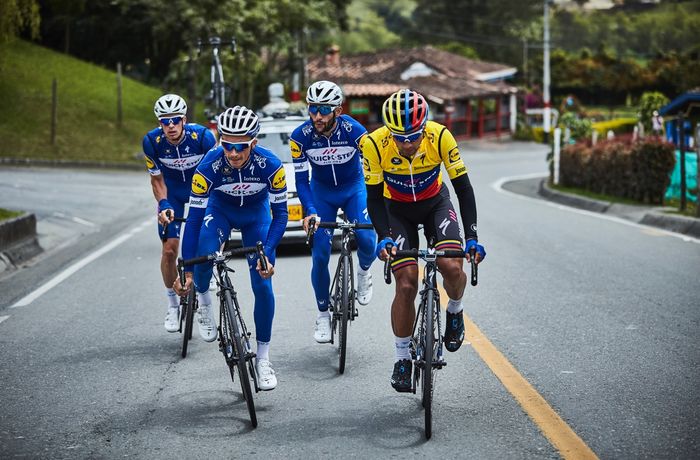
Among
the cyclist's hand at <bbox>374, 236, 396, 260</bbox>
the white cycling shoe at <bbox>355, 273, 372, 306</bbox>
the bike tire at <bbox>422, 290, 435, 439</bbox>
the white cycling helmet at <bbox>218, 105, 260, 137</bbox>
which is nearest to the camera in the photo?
the bike tire at <bbox>422, 290, 435, 439</bbox>

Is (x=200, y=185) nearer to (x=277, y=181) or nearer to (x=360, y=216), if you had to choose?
(x=277, y=181)

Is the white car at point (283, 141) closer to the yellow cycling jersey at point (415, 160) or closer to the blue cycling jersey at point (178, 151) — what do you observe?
the blue cycling jersey at point (178, 151)

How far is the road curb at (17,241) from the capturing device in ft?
48.7

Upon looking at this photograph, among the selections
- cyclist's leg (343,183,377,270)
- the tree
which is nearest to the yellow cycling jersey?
cyclist's leg (343,183,377,270)

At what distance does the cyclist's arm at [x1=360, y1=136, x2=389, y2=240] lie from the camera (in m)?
6.97

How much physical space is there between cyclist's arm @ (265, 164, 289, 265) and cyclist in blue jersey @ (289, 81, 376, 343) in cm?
113

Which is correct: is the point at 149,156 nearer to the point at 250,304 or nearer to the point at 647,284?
the point at 250,304

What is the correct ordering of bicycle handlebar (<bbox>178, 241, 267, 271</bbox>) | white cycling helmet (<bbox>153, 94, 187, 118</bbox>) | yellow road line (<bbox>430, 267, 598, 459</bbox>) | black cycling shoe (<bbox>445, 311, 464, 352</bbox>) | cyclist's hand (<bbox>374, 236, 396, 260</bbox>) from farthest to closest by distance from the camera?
white cycling helmet (<bbox>153, 94, 187, 118</bbox>)
black cycling shoe (<bbox>445, 311, 464, 352</bbox>)
bicycle handlebar (<bbox>178, 241, 267, 271</bbox>)
cyclist's hand (<bbox>374, 236, 396, 260</bbox>)
yellow road line (<bbox>430, 267, 598, 459</bbox>)

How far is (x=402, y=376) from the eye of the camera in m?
6.76

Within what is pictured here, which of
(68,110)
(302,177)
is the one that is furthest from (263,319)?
(68,110)

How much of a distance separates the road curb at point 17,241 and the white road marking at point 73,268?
3.03ft

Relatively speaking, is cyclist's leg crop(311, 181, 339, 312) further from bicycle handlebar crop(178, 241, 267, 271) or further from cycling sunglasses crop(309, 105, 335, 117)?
bicycle handlebar crop(178, 241, 267, 271)

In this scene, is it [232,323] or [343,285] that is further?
[343,285]

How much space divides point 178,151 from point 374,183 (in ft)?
10.0
